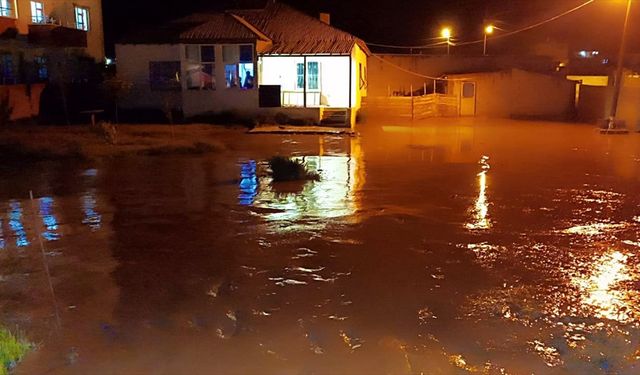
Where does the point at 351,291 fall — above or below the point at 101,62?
below

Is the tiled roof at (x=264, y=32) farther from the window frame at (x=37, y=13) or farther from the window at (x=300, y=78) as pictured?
the window frame at (x=37, y=13)

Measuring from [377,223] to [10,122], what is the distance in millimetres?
21031

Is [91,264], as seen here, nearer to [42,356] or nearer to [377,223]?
[42,356]

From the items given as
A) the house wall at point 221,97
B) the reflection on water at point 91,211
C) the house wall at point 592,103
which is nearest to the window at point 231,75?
the house wall at point 221,97

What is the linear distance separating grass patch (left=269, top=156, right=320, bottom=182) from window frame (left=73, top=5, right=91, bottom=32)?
23651mm

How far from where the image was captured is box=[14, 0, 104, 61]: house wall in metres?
29.0

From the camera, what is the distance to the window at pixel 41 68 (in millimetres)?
30344

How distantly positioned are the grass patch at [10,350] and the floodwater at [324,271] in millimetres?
115

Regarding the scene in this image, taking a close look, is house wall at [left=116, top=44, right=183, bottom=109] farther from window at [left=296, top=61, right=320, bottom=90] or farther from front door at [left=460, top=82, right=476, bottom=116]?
front door at [left=460, top=82, right=476, bottom=116]

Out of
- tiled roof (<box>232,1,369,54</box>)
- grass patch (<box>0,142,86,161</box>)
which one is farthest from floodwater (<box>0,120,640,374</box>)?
tiled roof (<box>232,1,369,54</box>)

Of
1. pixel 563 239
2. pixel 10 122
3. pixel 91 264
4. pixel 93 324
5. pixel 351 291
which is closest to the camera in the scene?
pixel 93 324

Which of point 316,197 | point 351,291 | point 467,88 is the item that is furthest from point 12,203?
point 467,88

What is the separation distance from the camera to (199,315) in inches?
265

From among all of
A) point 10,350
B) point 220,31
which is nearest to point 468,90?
point 220,31
